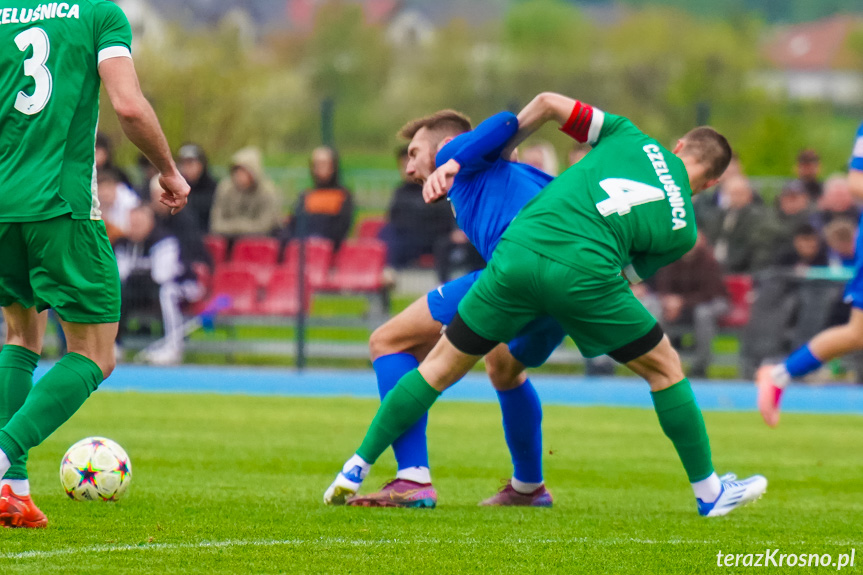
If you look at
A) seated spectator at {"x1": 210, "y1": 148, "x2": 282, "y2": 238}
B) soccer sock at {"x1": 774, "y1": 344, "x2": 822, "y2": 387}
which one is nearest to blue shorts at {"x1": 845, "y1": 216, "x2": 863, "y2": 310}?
soccer sock at {"x1": 774, "y1": 344, "x2": 822, "y2": 387}

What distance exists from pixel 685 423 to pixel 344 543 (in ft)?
5.51

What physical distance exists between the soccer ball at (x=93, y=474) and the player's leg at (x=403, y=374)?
1067 millimetres

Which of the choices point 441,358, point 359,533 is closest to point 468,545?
point 359,533

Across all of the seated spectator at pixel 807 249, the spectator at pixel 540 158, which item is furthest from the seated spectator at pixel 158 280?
the seated spectator at pixel 807 249

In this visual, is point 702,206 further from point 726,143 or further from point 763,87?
point 763,87

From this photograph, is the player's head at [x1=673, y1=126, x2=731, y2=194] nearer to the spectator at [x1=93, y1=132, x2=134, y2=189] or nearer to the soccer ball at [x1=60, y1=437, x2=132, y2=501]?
the soccer ball at [x1=60, y1=437, x2=132, y2=501]

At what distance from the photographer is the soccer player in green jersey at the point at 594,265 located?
5.07 metres

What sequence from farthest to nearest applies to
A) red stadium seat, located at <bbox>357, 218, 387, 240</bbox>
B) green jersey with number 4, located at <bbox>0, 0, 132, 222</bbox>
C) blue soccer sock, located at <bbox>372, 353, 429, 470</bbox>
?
1. red stadium seat, located at <bbox>357, 218, 387, 240</bbox>
2. blue soccer sock, located at <bbox>372, 353, 429, 470</bbox>
3. green jersey with number 4, located at <bbox>0, 0, 132, 222</bbox>

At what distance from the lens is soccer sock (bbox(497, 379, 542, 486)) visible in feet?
19.4

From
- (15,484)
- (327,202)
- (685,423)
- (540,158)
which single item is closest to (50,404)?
(15,484)

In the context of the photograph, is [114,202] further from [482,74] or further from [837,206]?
[482,74]

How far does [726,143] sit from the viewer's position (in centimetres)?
547

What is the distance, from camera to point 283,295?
47.4 feet

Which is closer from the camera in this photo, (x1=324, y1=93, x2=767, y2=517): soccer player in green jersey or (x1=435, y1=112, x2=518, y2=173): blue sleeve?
(x1=324, y1=93, x2=767, y2=517): soccer player in green jersey
